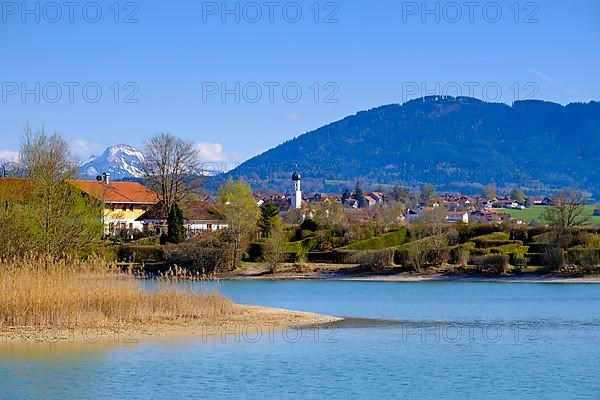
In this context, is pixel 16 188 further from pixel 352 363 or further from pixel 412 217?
pixel 412 217

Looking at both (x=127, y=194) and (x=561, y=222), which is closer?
(x=561, y=222)

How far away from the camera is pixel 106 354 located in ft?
79.8

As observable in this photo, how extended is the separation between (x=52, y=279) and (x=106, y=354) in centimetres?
341

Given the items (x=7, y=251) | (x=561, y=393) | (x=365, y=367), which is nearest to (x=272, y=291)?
(x=7, y=251)

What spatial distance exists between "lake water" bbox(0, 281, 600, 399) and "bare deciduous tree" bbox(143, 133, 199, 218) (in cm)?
4003

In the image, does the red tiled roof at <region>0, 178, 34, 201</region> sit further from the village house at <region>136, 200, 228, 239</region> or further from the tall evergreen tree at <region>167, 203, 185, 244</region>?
the village house at <region>136, 200, 228, 239</region>

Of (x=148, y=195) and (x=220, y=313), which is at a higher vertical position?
(x=148, y=195)

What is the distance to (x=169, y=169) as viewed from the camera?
74.4 meters

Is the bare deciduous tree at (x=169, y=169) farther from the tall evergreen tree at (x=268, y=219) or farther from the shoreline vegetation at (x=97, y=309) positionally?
the shoreline vegetation at (x=97, y=309)

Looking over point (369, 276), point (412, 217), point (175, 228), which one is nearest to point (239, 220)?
point (175, 228)

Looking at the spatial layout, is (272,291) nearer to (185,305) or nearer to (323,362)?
(185,305)

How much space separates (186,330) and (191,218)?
5022 cm

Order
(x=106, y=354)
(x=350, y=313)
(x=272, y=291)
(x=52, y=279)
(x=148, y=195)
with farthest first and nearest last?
(x=148, y=195), (x=272, y=291), (x=350, y=313), (x=52, y=279), (x=106, y=354)

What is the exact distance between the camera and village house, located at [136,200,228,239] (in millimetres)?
75688
